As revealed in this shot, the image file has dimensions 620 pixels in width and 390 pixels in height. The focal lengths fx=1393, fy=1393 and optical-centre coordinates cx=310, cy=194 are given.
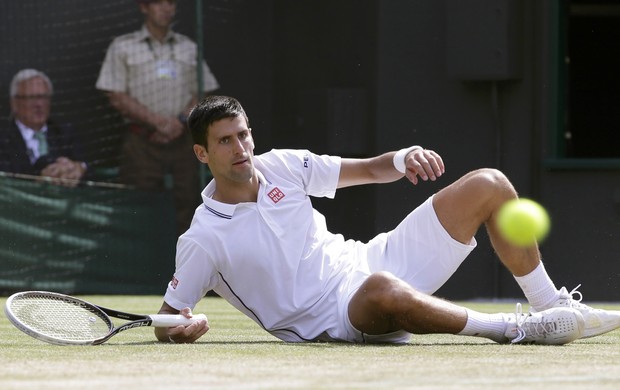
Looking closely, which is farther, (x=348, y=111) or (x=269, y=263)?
(x=348, y=111)

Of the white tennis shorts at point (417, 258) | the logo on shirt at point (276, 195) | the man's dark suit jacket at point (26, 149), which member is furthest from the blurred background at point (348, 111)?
the logo on shirt at point (276, 195)

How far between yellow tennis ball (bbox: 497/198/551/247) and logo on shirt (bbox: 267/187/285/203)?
3.10 ft

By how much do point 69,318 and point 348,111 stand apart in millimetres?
6374

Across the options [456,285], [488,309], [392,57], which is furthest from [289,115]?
[488,309]

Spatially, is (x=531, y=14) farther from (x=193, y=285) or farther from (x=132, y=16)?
(x=193, y=285)

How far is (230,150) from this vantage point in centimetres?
603

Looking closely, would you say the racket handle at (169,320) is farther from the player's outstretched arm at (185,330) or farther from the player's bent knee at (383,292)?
the player's bent knee at (383,292)

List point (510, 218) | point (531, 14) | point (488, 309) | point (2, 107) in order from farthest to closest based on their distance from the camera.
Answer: point (2, 107), point (531, 14), point (488, 309), point (510, 218)

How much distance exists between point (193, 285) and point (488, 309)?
4.44m

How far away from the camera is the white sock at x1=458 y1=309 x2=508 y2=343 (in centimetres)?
568

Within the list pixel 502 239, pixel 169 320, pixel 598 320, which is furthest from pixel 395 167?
pixel 169 320

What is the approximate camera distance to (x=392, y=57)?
1171 cm

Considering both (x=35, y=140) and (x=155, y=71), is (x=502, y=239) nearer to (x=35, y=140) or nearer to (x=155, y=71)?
(x=35, y=140)

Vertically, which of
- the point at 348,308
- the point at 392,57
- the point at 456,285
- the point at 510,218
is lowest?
the point at 456,285
